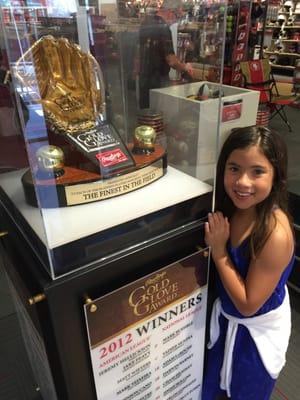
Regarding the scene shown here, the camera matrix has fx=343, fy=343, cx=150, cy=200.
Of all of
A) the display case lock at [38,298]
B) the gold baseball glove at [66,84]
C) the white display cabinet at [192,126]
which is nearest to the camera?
the display case lock at [38,298]

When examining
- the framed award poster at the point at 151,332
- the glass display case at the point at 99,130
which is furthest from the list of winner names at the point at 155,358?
the glass display case at the point at 99,130

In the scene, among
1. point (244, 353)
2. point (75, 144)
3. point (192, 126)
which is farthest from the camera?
point (192, 126)

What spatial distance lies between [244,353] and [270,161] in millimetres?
485

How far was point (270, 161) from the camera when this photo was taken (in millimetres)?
686

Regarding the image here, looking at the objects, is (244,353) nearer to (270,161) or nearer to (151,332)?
(151,332)

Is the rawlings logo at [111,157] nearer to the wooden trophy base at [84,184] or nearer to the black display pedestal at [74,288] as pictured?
the wooden trophy base at [84,184]

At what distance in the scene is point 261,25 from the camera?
164 inches

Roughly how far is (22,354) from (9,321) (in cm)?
20

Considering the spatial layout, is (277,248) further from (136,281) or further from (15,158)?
(15,158)

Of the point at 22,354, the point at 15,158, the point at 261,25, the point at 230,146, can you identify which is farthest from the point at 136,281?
the point at 261,25

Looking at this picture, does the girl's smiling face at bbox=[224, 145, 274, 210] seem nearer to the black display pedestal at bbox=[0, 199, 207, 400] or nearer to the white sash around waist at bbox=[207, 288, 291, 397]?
the black display pedestal at bbox=[0, 199, 207, 400]

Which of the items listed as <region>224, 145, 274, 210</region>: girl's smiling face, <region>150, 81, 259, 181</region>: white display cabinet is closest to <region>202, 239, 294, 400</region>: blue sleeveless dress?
<region>224, 145, 274, 210</region>: girl's smiling face

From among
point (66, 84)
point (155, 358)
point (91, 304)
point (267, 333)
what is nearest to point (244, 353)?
point (267, 333)

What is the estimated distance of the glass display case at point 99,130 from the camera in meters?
0.64
